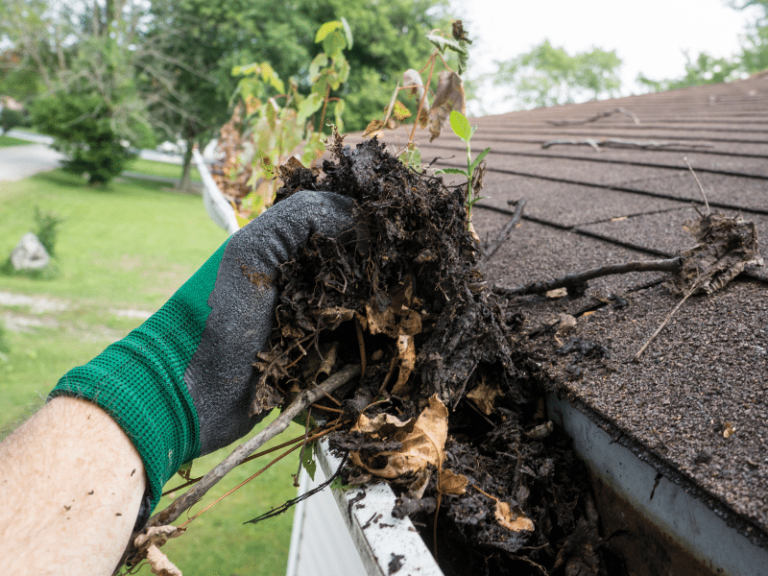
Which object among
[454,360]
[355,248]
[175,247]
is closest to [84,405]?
[355,248]

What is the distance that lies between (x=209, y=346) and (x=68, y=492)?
1.07 ft

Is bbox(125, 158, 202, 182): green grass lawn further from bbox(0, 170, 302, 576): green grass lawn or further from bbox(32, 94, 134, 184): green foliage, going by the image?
bbox(0, 170, 302, 576): green grass lawn

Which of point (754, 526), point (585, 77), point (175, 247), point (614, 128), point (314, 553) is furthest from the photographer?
point (585, 77)

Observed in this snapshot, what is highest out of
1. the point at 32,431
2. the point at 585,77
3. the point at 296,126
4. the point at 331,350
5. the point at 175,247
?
the point at 585,77

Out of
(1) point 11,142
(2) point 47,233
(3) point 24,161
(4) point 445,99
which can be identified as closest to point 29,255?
(2) point 47,233

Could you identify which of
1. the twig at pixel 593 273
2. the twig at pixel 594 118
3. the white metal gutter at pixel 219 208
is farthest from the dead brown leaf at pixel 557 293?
the twig at pixel 594 118

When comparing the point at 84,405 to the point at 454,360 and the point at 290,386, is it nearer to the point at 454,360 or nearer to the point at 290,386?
the point at 290,386

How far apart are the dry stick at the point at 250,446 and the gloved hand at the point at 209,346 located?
3.2 inches

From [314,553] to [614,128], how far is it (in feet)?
12.0

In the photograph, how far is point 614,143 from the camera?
3148 mm

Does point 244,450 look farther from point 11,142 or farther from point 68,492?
point 11,142

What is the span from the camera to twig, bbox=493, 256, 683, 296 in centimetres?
114

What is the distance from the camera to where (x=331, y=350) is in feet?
3.32

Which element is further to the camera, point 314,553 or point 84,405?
point 314,553
